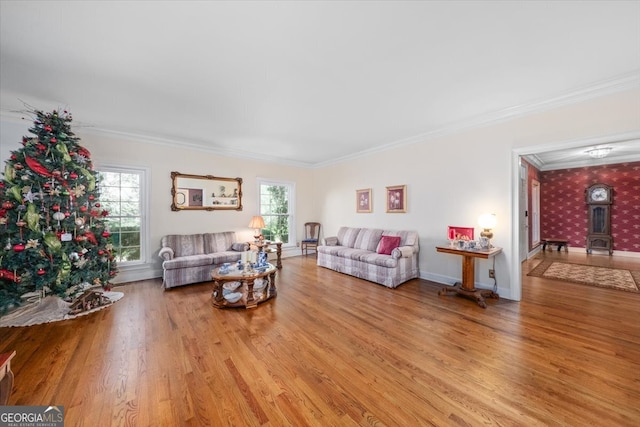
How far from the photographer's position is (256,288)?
3736 mm

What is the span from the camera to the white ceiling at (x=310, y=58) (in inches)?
67.9

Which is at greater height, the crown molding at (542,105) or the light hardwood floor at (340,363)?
the crown molding at (542,105)

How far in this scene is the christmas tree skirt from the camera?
266 cm

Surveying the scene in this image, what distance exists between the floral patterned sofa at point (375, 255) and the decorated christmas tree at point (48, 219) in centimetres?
372

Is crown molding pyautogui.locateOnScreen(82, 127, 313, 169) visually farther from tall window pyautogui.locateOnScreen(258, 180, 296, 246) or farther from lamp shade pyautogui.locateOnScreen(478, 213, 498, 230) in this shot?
lamp shade pyautogui.locateOnScreen(478, 213, 498, 230)

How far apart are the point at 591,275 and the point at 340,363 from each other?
17.8ft

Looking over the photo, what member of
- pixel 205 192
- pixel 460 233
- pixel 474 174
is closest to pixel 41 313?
pixel 205 192

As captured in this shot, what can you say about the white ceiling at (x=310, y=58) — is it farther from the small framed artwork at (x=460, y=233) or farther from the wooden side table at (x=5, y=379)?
the wooden side table at (x=5, y=379)

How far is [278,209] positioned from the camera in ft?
20.9

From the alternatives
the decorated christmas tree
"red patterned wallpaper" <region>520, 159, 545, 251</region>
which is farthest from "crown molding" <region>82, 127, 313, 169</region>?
"red patterned wallpaper" <region>520, 159, 545, 251</region>

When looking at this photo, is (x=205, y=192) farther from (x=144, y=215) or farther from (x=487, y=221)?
(x=487, y=221)

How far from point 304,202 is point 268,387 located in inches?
209

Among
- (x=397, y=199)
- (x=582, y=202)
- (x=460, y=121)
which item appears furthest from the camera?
(x=582, y=202)

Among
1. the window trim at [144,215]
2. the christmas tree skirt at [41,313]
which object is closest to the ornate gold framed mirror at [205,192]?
the window trim at [144,215]
